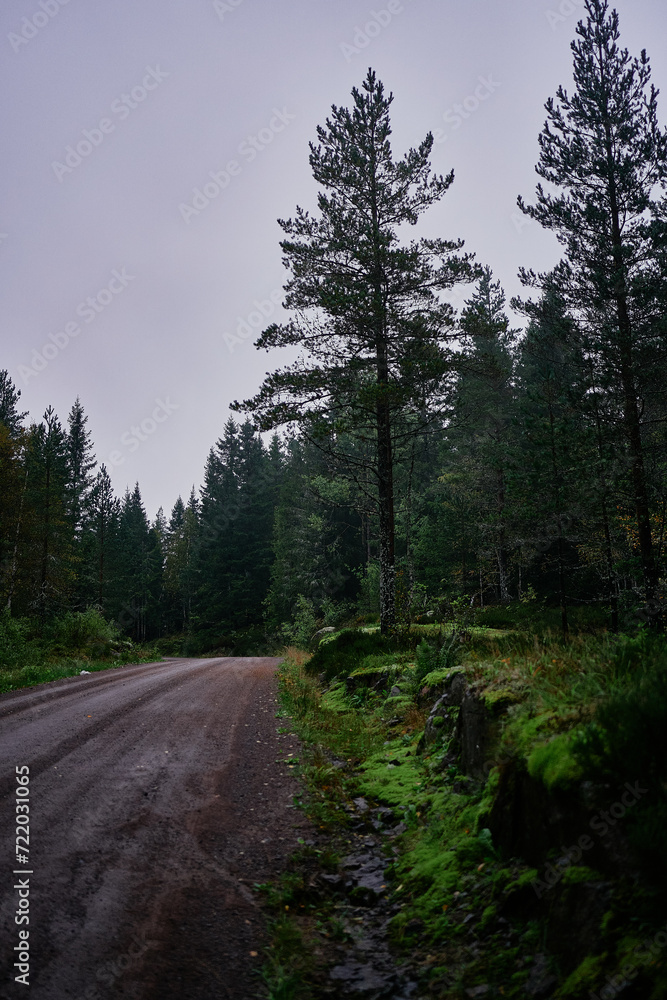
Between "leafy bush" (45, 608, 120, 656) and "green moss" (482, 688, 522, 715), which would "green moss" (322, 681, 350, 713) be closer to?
"green moss" (482, 688, 522, 715)

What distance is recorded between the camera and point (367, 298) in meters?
13.1

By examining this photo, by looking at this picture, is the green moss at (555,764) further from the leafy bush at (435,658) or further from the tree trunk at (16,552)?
the tree trunk at (16,552)

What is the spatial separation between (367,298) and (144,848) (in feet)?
40.2

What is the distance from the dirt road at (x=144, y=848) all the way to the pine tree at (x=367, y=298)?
763cm

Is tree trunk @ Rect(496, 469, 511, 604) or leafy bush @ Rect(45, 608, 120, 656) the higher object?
tree trunk @ Rect(496, 469, 511, 604)

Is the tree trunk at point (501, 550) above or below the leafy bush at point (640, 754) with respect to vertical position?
above

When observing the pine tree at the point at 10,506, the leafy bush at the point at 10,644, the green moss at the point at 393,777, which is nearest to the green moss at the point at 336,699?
the green moss at the point at 393,777

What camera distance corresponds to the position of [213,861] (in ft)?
13.8

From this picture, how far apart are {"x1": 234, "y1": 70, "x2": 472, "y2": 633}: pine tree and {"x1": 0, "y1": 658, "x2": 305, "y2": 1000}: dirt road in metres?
7.63

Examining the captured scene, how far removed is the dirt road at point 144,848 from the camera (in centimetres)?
298

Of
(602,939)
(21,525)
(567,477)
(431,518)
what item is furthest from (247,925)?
(431,518)

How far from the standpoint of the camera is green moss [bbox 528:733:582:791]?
10.8 ft

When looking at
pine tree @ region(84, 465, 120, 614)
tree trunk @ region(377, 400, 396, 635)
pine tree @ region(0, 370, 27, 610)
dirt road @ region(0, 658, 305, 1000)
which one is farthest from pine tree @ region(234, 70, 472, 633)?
pine tree @ region(84, 465, 120, 614)

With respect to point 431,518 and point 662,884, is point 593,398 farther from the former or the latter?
point 431,518
